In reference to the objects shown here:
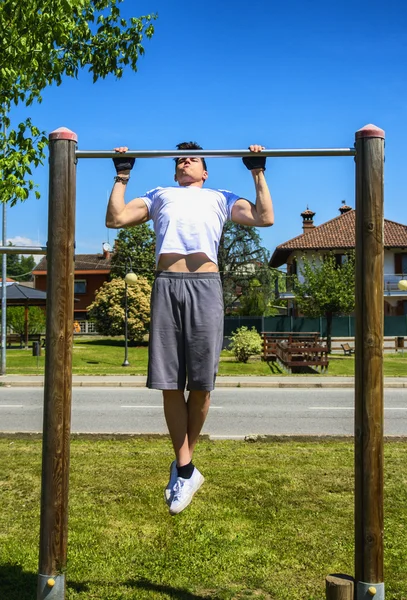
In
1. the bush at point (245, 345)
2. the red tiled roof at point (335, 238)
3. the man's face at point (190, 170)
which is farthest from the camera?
the red tiled roof at point (335, 238)

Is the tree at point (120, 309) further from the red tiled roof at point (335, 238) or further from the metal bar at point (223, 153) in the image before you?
the metal bar at point (223, 153)

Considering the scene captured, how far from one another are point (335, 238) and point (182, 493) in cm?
4633

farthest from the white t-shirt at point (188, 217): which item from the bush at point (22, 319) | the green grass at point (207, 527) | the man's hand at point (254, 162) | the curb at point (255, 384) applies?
the bush at point (22, 319)

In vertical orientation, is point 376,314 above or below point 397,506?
above

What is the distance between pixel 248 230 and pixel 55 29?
1712 inches

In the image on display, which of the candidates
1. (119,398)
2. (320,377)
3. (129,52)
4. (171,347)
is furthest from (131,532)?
(320,377)

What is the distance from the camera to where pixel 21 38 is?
8500 millimetres

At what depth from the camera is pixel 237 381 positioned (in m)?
19.6

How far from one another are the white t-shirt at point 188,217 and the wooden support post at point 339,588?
5.99ft

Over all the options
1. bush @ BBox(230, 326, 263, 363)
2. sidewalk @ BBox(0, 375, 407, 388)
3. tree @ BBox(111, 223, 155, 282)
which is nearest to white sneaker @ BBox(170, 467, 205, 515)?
sidewalk @ BBox(0, 375, 407, 388)

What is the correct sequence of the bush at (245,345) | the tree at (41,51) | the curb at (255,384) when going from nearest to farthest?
the tree at (41,51), the curb at (255,384), the bush at (245,345)

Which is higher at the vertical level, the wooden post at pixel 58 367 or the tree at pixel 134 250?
the tree at pixel 134 250

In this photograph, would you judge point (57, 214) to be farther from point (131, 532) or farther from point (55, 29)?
point (55, 29)

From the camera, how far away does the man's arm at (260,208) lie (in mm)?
3811
